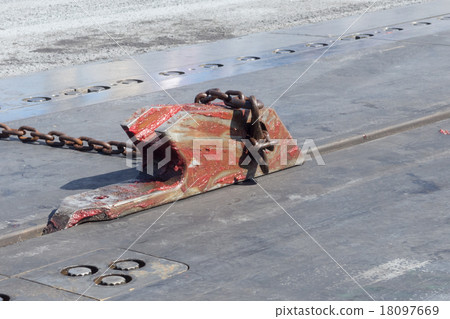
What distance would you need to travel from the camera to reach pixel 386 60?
30.2ft

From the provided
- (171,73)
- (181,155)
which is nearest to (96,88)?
(171,73)

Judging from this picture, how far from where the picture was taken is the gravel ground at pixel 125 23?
10434mm

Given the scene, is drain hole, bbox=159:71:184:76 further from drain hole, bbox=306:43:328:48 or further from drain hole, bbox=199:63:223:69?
drain hole, bbox=306:43:328:48

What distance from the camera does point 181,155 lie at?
16.8 ft

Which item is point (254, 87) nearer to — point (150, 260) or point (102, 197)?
point (102, 197)

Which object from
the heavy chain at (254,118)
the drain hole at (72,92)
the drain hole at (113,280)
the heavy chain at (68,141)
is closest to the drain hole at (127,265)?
the drain hole at (113,280)

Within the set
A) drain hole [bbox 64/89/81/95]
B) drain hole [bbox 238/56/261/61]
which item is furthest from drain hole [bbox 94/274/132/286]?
drain hole [bbox 238/56/261/61]

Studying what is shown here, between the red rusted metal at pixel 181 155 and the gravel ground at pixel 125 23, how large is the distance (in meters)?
4.51

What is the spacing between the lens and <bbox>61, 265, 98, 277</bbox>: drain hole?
13.4 ft

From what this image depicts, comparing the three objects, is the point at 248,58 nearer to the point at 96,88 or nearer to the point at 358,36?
the point at 358,36

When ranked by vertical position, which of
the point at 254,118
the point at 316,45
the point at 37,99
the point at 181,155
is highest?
the point at 254,118

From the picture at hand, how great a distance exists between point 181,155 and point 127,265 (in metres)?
1.10
